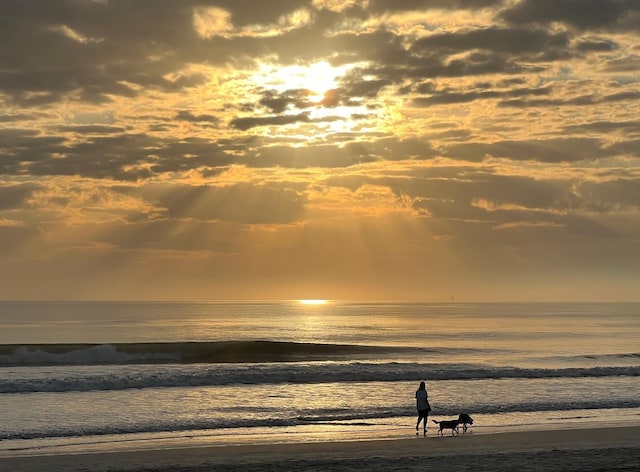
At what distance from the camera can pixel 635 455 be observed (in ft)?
66.2

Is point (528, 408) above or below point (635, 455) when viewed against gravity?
above

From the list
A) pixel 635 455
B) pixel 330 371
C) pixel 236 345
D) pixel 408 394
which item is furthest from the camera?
pixel 236 345

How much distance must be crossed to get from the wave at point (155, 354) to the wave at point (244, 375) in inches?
219

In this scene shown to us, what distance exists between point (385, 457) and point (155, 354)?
46.0m

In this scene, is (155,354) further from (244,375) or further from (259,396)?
(259,396)

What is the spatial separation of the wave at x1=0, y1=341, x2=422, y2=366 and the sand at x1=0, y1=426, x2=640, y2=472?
127ft

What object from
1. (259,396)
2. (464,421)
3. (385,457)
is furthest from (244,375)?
(385,457)

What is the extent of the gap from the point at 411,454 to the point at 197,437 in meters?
7.73

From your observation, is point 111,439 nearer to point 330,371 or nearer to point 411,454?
point 411,454

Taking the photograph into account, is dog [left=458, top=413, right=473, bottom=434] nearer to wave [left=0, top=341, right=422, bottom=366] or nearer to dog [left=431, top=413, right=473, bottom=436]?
dog [left=431, top=413, right=473, bottom=436]

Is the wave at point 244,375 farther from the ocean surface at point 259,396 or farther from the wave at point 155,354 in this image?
the wave at point 155,354

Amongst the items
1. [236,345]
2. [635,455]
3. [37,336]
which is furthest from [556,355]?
[37,336]

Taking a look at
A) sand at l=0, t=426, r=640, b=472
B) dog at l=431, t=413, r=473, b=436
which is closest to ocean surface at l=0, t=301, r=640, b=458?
dog at l=431, t=413, r=473, b=436

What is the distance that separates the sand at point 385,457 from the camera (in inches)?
736
